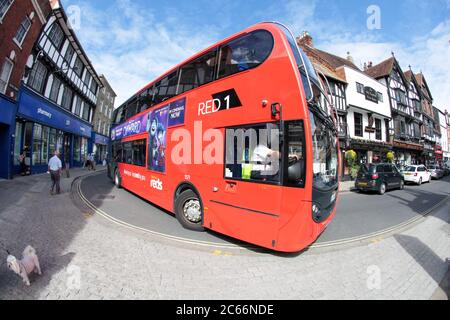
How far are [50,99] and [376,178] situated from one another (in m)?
23.2

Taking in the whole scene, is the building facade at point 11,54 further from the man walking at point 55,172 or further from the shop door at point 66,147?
the shop door at point 66,147

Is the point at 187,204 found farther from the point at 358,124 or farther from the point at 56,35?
the point at 358,124

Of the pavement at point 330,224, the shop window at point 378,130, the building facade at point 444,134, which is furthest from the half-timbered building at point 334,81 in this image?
the building facade at point 444,134

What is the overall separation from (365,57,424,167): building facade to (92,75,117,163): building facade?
121 ft

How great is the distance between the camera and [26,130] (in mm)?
12984

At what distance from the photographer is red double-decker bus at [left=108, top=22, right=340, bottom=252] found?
3176mm

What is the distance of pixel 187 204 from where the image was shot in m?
4.87

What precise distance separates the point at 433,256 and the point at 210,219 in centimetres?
431

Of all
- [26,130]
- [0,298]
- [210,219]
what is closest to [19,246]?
[0,298]

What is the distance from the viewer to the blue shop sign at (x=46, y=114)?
1231 cm

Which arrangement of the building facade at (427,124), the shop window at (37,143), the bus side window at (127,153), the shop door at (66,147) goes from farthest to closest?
the building facade at (427,124), the shop door at (66,147), the shop window at (37,143), the bus side window at (127,153)

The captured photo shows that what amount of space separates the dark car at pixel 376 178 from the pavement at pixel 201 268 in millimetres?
7066
